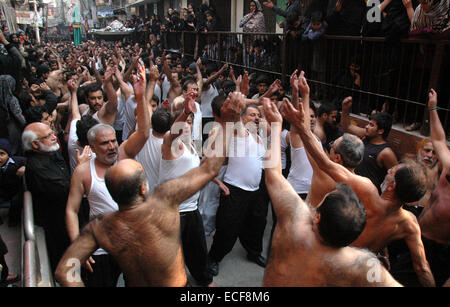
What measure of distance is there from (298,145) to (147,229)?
6.37ft

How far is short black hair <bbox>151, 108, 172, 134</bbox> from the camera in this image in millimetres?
3531

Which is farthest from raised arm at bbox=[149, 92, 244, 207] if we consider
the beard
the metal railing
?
the metal railing

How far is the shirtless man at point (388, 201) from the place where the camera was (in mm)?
2395

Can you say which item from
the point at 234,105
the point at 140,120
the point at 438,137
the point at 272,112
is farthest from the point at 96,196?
the point at 438,137

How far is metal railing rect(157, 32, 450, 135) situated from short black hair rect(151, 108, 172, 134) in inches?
123

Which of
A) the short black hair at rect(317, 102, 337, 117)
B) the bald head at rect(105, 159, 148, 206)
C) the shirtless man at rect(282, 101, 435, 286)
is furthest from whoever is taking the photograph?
the short black hair at rect(317, 102, 337, 117)

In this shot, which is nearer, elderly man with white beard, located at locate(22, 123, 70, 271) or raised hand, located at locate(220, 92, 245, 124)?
raised hand, located at locate(220, 92, 245, 124)

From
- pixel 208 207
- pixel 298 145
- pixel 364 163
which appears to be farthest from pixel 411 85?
pixel 208 207

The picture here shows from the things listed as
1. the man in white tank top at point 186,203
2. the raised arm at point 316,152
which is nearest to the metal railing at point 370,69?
the raised arm at point 316,152

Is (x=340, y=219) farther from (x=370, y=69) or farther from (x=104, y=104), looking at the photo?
(x=370, y=69)

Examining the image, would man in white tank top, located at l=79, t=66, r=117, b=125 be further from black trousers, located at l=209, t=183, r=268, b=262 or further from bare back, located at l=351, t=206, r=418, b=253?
bare back, located at l=351, t=206, r=418, b=253

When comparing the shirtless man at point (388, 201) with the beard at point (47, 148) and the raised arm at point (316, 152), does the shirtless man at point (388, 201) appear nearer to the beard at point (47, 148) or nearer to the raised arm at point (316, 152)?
the raised arm at point (316, 152)

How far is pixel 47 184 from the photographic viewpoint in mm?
3164

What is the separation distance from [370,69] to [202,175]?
165 inches
